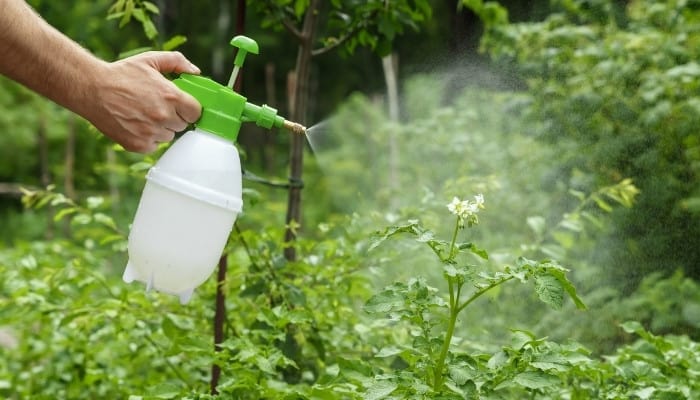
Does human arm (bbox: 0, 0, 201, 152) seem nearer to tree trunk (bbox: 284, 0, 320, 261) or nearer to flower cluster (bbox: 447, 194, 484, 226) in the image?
flower cluster (bbox: 447, 194, 484, 226)

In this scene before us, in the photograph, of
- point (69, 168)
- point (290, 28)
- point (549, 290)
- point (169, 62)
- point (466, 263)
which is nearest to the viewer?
point (549, 290)

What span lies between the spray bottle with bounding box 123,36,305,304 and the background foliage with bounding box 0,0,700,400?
23 centimetres

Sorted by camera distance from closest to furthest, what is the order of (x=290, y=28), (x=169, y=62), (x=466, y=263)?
1. (x=169, y=62)
2. (x=466, y=263)
3. (x=290, y=28)

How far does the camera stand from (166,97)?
1.54 metres

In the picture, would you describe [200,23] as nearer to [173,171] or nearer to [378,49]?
[378,49]

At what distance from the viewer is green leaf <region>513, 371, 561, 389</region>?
4.98ft

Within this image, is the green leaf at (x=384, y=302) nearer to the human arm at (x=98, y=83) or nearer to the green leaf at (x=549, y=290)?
the green leaf at (x=549, y=290)

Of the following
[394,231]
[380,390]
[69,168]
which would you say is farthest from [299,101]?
[69,168]

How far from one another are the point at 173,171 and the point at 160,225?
0.09m

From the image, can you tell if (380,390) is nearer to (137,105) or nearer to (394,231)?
(394,231)

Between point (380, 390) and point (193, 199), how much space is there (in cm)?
42

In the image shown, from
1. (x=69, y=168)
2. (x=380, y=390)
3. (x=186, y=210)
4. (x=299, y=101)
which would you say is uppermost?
(x=69, y=168)

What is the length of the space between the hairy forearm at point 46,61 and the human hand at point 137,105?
0.02 metres

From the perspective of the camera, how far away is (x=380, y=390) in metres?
1.51
